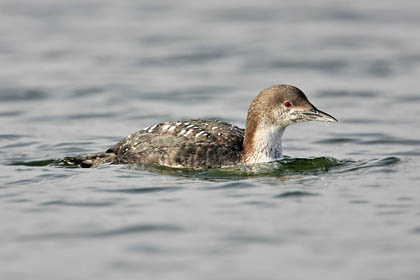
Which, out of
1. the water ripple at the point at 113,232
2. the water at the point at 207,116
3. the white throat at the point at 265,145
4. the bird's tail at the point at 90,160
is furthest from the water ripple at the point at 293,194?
the bird's tail at the point at 90,160

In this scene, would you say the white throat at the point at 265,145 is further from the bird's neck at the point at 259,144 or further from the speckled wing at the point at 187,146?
the speckled wing at the point at 187,146

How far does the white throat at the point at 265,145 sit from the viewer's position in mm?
11445

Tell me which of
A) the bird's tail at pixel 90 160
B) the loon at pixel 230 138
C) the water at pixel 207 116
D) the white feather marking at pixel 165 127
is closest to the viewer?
the water at pixel 207 116

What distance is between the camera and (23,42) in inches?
784

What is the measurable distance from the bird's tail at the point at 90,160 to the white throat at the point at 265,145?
1.97 meters

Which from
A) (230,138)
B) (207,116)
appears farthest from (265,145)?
(207,116)

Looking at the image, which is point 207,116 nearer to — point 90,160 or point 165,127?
point 165,127

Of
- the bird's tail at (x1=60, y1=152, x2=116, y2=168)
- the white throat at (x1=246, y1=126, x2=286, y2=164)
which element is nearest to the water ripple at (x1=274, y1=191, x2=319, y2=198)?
the white throat at (x1=246, y1=126, x2=286, y2=164)

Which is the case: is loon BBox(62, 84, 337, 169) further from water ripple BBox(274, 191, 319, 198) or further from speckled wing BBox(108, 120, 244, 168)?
water ripple BBox(274, 191, 319, 198)

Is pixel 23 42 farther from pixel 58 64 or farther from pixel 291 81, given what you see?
pixel 291 81

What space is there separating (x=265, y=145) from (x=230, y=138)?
0.50m

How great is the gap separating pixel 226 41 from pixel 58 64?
410 cm

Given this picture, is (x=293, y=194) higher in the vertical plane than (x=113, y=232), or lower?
higher

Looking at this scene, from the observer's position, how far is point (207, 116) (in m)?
15.5
